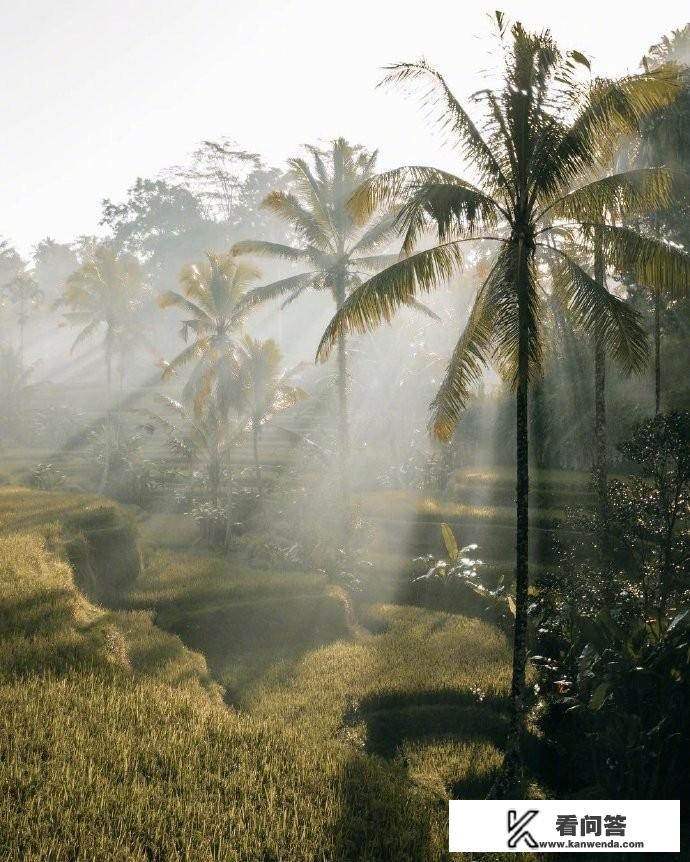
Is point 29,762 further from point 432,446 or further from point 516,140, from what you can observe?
point 432,446

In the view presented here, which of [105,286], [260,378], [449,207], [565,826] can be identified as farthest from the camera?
[105,286]

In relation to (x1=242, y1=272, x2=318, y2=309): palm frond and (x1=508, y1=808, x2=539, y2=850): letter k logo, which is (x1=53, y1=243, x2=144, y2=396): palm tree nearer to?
(x1=242, y1=272, x2=318, y2=309): palm frond

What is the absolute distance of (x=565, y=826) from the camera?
7238mm

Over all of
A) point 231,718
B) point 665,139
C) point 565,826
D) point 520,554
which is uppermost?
point 665,139

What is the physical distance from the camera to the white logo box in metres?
6.84

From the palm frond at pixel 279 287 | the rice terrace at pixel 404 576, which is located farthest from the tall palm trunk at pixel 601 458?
the palm frond at pixel 279 287

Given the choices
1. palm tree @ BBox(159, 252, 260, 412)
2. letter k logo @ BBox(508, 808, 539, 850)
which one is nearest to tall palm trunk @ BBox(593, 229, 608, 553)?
letter k logo @ BBox(508, 808, 539, 850)

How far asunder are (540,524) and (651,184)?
12.5 metres

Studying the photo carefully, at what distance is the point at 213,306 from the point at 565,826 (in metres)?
19.4

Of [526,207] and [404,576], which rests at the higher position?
[526,207]

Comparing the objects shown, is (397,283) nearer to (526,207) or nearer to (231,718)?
(526,207)

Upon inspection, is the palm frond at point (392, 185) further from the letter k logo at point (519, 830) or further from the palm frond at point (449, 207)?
the letter k logo at point (519, 830)

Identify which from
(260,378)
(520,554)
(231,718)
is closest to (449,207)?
(520,554)

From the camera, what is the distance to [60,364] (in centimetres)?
6744
